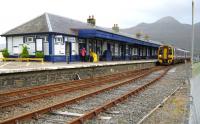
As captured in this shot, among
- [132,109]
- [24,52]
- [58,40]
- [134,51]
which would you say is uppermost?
[58,40]

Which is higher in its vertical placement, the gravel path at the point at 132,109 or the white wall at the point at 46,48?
the white wall at the point at 46,48

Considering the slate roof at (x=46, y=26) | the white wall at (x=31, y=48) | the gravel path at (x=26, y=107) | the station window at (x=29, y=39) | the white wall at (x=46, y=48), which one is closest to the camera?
the gravel path at (x=26, y=107)

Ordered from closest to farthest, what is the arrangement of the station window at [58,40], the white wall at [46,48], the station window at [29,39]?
the white wall at [46,48]
the station window at [58,40]
the station window at [29,39]

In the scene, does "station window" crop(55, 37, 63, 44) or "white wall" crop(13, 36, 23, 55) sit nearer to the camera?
"station window" crop(55, 37, 63, 44)

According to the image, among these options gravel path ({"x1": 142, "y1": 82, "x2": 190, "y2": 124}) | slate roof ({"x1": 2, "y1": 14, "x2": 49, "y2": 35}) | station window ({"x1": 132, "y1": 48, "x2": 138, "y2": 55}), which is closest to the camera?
gravel path ({"x1": 142, "y1": 82, "x2": 190, "y2": 124})

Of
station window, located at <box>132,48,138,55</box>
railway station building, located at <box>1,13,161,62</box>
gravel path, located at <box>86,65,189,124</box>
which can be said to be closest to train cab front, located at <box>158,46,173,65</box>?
station window, located at <box>132,48,138,55</box>

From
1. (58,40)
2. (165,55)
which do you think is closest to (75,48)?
(58,40)

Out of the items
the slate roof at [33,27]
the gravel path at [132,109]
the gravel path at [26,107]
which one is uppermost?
the slate roof at [33,27]

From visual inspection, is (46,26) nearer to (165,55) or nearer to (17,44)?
(17,44)

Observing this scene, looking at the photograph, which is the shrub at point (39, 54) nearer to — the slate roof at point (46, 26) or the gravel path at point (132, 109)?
the slate roof at point (46, 26)

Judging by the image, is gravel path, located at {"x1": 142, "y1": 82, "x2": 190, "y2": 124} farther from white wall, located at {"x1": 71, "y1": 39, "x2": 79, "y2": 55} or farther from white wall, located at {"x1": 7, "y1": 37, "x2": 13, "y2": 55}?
white wall, located at {"x1": 7, "y1": 37, "x2": 13, "y2": 55}

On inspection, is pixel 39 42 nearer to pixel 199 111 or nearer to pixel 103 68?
pixel 103 68

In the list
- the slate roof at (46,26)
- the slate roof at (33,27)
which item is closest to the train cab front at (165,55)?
the slate roof at (46,26)

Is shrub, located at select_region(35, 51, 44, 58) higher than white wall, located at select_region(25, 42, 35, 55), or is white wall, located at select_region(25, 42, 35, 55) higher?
white wall, located at select_region(25, 42, 35, 55)
